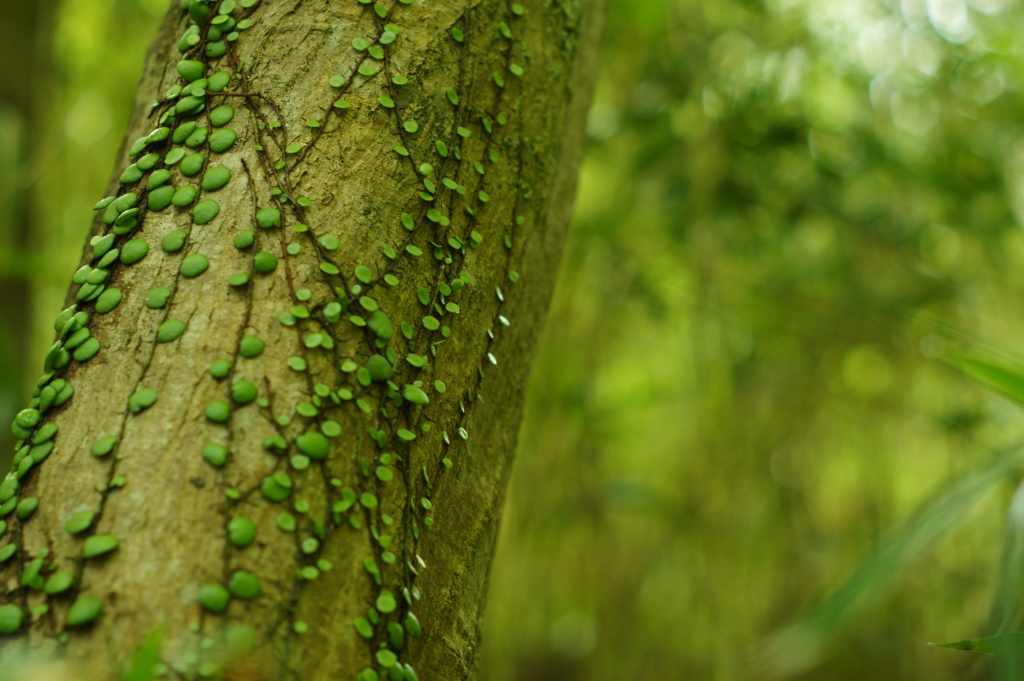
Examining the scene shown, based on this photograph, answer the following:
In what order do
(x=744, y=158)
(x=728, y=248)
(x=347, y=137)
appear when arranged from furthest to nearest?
(x=728, y=248) < (x=744, y=158) < (x=347, y=137)

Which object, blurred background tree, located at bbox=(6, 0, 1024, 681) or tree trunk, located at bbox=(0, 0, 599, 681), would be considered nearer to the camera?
tree trunk, located at bbox=(0, 0, 599, 681)

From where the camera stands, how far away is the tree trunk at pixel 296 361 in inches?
23.1

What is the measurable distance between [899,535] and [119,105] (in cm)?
269

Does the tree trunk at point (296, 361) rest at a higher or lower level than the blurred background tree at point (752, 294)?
higher

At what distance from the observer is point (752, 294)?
7.66 ft

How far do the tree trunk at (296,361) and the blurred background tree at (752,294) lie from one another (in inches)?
43.3

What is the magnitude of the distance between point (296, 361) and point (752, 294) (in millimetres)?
1937

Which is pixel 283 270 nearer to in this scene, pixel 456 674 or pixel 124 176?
pixel 124 176

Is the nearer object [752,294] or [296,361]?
[296,361]

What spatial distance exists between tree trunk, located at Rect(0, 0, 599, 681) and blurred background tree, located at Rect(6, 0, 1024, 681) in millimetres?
1101

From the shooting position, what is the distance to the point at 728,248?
232 cm

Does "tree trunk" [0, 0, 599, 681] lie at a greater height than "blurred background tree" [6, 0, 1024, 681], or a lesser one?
greater

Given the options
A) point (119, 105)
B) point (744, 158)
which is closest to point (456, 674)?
point (744, 158)

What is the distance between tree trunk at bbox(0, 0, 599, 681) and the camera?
1.92 feet
